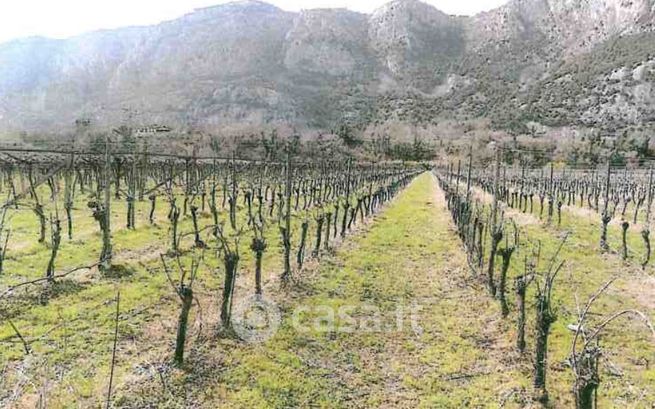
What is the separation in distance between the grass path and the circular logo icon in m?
0.23

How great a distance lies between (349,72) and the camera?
17425 cm

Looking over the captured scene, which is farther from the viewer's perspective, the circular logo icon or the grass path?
the circular logo icon

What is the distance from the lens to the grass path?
773 centimetres

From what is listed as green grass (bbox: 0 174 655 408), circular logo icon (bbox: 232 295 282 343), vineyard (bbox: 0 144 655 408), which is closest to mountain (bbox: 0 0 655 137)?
vineyard (bbox: 0 144 655 408)

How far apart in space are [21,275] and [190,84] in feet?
453

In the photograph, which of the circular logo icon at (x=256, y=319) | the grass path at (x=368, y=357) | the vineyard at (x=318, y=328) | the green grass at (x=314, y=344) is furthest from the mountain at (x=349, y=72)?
the circular logo icon at (x=256, y=319)

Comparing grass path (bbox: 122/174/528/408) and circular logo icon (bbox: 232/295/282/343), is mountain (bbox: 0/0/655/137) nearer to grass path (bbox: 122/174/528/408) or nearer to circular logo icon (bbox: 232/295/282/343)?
grass path (bbox: 122/174/528/408)

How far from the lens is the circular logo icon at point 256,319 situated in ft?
31.8

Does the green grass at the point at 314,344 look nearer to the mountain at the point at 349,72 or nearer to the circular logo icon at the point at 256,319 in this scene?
the circular logo icon at the point at 256,319

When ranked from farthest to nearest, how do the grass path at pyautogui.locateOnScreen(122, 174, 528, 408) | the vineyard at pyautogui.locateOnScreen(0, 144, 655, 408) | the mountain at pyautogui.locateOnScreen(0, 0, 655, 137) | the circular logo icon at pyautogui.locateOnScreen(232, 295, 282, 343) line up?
the mountain at pyautogui.locateOnScreen(0, 0, 655, 137) < the circular logo icon at pyautogui.locateOnScreen(232, 295, 282, 343) < the grass path at pyautogui.locateOnScreen(122, 174, 528, 408) < the vineyard at pyautogui.locateOnScreen(0, 144, 655, 408)

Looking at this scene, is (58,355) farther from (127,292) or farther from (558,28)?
(558,28)

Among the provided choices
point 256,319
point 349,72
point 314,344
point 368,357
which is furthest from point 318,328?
point 349,72

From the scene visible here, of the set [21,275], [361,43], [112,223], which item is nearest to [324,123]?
[361,43]

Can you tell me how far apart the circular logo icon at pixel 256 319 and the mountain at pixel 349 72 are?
105 m
